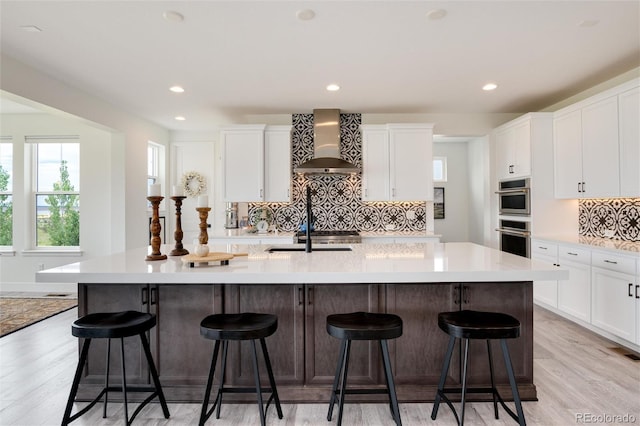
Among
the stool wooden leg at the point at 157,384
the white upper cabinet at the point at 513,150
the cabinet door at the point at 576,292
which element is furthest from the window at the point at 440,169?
the stool wooden leg at the point at 157,384

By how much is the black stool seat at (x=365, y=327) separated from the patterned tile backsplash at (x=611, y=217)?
3246 mm

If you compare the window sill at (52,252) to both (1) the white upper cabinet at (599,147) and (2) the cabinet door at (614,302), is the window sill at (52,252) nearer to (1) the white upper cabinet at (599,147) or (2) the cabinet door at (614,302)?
(2) the cabinet door at (614,302)

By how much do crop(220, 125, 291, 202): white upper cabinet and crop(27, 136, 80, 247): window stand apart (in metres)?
2.40

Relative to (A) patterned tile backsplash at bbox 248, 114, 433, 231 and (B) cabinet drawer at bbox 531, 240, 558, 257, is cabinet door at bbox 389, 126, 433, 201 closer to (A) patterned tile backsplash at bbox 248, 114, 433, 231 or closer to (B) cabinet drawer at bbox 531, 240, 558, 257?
(A) patterned tile backsplash at bbox 248, 114, 433, 231

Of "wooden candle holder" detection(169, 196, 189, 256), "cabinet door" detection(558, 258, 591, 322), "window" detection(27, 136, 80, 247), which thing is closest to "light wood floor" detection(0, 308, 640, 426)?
"cabinet door" detection(558, 258, 591, 322)

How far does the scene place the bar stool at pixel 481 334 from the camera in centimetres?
185

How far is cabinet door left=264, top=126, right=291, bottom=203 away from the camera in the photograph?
507cm

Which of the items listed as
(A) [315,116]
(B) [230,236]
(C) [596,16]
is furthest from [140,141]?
(C) [596,16]

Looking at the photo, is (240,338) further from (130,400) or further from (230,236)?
A: (230,236)

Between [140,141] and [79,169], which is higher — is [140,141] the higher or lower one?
the higher one

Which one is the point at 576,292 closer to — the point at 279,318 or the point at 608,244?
the point at 608,244

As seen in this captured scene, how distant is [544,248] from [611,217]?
2.36ft

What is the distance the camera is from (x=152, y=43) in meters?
2.98

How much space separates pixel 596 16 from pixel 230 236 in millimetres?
4078
